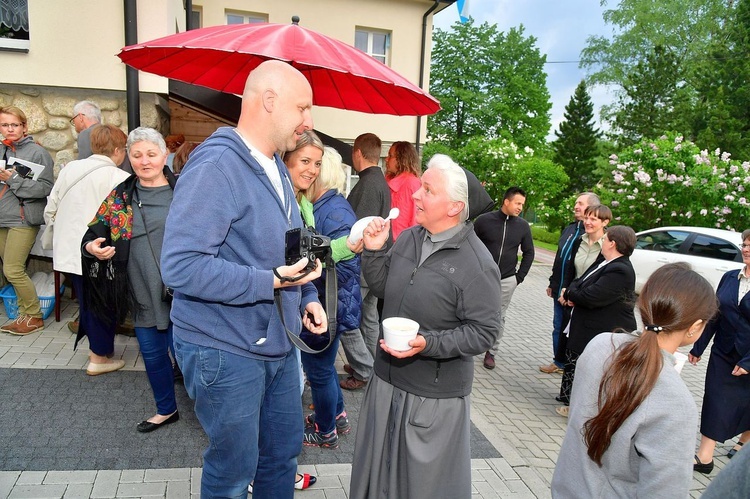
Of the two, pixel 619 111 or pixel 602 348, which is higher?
pixel 619 111

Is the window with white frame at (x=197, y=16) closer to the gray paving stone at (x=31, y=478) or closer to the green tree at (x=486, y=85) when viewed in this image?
the gray paving stone at (x=31, y=478)

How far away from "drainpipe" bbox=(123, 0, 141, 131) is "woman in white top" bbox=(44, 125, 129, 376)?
1495mm

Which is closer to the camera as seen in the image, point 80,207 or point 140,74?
point 80,207

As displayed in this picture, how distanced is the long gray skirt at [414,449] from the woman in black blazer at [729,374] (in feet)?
8.14

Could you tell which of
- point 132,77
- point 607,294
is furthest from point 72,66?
point 607,294

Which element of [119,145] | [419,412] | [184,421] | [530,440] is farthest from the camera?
[119,145]

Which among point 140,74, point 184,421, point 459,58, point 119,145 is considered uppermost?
point 459,58

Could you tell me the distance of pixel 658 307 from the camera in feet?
6.22

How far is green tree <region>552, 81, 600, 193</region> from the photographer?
41.5 meters

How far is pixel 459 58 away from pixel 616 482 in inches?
1440

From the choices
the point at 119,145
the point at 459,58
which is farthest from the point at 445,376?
the point at 459,58

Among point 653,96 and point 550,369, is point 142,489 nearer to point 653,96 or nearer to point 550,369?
point 550,369

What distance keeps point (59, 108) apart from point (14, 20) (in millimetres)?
1116

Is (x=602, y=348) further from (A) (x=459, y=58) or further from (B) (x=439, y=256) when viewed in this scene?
(A) (x=459, y=58)
